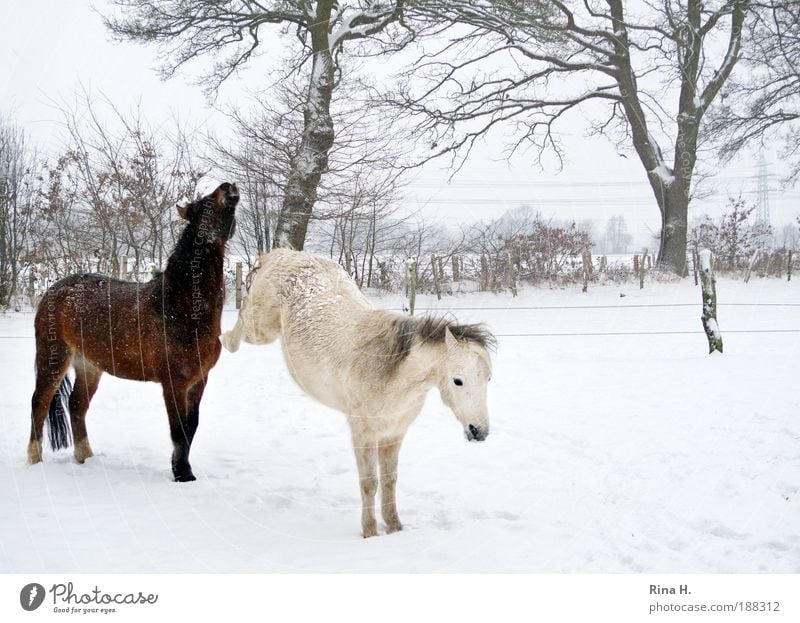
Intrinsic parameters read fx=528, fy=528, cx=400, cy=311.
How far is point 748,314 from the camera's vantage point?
661 centimetres

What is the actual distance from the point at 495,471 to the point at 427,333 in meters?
1.49

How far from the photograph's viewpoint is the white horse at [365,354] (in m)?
2.15

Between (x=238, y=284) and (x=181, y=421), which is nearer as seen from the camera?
(x=181, y=421)

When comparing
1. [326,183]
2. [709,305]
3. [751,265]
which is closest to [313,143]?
[326,183]

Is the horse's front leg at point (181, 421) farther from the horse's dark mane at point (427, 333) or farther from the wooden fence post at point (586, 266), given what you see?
the wooden fence post at point (586, 266)

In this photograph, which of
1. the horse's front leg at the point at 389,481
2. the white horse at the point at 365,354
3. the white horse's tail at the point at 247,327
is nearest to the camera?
the white horse at the point at 365,354

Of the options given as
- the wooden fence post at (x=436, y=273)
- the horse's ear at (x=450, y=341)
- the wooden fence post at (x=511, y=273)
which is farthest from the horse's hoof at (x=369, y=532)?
the wooden fence post at (x=511, y=273)

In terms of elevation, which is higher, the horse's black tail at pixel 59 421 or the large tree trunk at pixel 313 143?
the large tree trunk at pixel 313 143

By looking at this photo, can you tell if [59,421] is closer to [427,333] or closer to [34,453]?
[34,453]

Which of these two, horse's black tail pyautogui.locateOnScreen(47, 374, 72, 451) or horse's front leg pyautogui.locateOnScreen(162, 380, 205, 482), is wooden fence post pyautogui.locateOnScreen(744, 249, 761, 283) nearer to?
horse's front leg pyautogui.locateOnScreen(162, 380, 205, 482)

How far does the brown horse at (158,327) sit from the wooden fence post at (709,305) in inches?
211

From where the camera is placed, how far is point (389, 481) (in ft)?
8.71

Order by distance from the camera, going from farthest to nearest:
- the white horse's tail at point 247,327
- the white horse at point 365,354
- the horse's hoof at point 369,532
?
1. the white horse's tail at point 247,327
2. the horse's hoof at point 369,532
3. the white horse at point 365,354

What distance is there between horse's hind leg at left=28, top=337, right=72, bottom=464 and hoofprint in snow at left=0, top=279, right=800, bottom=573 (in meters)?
0.21
